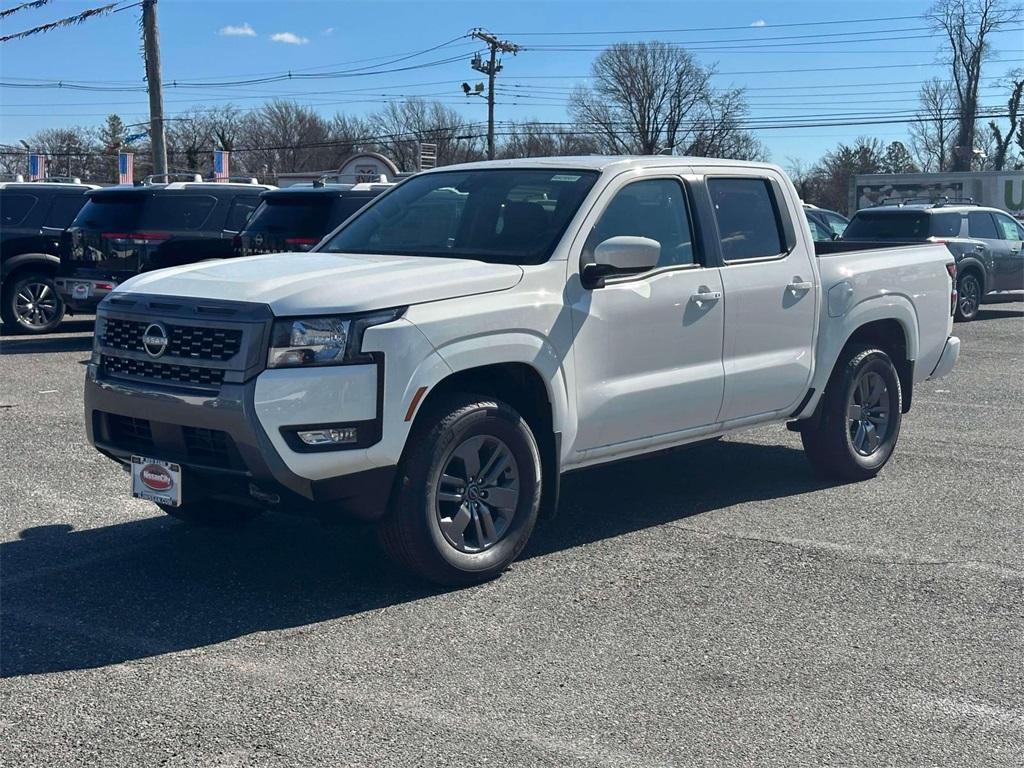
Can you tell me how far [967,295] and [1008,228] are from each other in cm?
189

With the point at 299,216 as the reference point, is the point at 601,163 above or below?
above

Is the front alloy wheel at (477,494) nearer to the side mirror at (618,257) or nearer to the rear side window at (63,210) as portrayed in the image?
the side mirror at (618,257)

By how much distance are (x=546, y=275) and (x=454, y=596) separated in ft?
5.04

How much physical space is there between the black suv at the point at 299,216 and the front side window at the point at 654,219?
7567mm

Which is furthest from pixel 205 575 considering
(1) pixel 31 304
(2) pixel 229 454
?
(1) pixel 31 304

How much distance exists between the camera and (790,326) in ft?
23.0

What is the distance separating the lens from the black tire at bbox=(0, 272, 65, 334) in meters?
16.1

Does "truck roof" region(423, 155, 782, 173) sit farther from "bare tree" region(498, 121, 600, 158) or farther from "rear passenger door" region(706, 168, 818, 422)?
"bare tree" region(498, 121, 600, 158)

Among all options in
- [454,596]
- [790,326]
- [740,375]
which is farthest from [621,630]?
[790,326]

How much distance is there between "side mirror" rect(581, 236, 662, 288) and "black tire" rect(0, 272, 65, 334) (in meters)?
12.1

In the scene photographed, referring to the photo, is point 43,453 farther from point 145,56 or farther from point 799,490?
point 145,56

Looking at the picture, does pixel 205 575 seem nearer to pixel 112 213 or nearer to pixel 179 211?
pixel 112 213

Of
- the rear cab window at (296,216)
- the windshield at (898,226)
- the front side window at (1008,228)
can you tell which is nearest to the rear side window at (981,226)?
the front side window at (1008,228)

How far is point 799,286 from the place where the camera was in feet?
23.2
